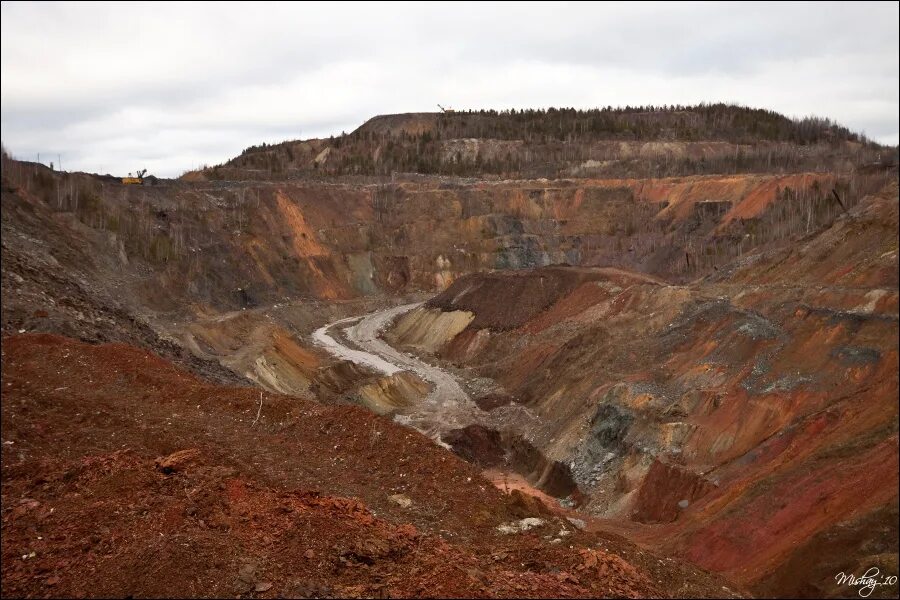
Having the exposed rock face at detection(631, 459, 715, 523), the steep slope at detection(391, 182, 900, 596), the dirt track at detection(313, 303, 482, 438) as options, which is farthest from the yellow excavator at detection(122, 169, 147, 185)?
the exposed rock face at detection(631, 459, 715, 523)

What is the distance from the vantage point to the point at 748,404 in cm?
2706

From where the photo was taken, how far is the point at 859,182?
58156mm

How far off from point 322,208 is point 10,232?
5113 centimetres

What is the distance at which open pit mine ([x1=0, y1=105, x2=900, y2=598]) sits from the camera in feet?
41.7

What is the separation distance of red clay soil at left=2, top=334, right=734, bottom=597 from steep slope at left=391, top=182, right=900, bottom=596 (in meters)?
4.43

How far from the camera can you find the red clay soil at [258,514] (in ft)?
37.5

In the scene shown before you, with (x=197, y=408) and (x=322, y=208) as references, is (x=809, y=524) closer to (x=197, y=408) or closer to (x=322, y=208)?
(x=197, y=408)

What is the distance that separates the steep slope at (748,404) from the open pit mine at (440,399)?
0.42ft

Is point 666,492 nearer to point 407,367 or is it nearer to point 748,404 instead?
point 748,404

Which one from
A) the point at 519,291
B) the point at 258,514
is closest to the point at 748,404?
the point at 258,514

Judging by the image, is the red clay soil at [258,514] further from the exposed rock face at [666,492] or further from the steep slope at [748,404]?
the exposed rock face at [666,492]

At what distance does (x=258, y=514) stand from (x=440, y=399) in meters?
31.3

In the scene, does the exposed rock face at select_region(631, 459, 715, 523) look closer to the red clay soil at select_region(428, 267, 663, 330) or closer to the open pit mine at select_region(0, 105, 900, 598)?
the open pit mine at select_region(0, 105, 900, 598)

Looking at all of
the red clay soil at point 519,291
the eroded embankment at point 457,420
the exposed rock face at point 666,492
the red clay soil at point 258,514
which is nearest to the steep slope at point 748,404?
the exposed rock face at point 666,492
